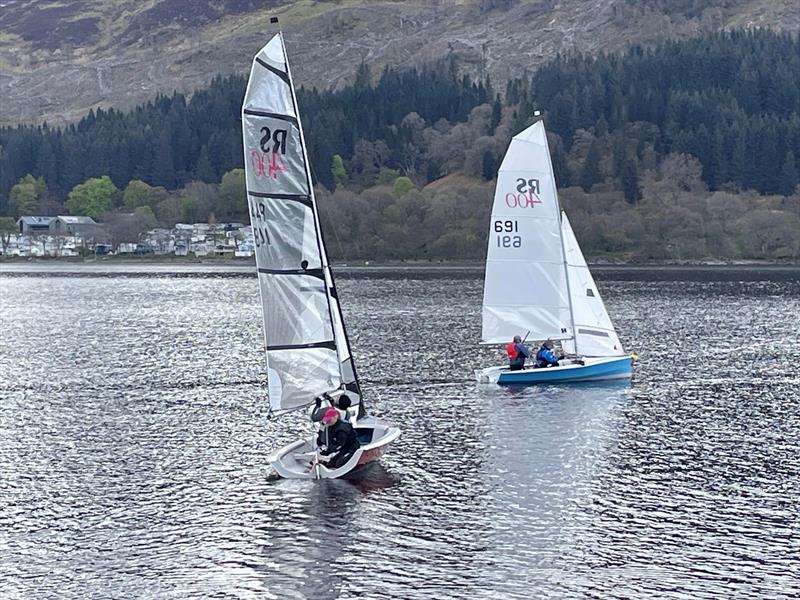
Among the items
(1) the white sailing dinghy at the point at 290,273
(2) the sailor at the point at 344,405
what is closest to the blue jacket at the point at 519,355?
(1) the white sailing dinghy at the point at 290,273

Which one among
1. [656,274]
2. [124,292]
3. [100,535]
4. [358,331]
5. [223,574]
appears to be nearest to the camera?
[223,574]

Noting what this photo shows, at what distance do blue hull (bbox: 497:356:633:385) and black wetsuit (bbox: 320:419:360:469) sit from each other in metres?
19.5

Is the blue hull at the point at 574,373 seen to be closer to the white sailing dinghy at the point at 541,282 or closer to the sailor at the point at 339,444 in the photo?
the white sailing dinghy at the point at 541,282

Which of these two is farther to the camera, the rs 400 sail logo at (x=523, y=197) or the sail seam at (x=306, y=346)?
the rs 400 sail logo at (x=523, y=197)

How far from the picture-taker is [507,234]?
52.4 m

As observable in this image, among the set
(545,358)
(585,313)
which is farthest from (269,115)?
(585,313)

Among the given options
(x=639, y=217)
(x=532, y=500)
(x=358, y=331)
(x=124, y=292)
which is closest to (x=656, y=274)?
(x=639, y=217)

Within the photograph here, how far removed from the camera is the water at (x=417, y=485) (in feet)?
81.5

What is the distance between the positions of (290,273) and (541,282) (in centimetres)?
2246

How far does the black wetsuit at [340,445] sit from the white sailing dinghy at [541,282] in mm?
19775

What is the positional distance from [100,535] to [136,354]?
4090 centimetres

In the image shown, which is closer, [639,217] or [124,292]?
[124,292]

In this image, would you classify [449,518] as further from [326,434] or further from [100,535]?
[100,535]

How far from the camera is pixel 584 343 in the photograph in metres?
52.9
